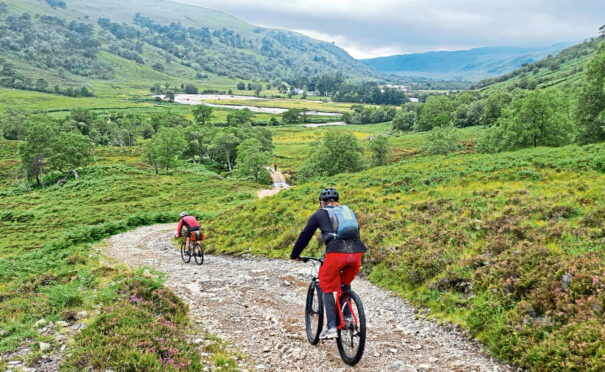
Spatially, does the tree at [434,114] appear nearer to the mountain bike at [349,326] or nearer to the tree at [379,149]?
the tree at [379,149]

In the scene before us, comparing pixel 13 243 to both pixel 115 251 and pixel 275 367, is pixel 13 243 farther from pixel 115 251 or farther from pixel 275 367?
pixel 275 367

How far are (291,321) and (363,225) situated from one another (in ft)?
28.1

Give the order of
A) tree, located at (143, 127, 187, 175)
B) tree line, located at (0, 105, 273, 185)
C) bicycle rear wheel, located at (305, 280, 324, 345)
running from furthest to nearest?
tree, located at (143, 127, 187, 175), tree line, located at (0, 105, 273, 185), bicycle rear wheel, located at (305, 280, 324, 345)

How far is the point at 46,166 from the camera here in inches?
2894

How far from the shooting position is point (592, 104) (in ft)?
147

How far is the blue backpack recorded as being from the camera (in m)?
6.68

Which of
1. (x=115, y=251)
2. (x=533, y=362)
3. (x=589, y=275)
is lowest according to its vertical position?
(x=115, y=251)

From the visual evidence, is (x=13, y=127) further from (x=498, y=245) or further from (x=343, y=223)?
(x=498, y=245)

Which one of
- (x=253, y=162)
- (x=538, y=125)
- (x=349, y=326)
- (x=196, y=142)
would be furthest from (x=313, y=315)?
(x=196, y=142)

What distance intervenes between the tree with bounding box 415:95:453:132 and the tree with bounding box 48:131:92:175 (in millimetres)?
126947

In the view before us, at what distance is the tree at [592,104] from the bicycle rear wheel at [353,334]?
52.3 meters

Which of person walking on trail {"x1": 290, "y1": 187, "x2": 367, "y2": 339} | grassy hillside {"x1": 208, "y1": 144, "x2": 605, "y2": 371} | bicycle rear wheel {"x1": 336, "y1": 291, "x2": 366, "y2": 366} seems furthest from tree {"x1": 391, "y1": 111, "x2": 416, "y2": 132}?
bicycle rear wheel {"x1": 336, "y1": 291, "x2": 366, "y2": 366}

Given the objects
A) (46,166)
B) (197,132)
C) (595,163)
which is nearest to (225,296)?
(595,163)

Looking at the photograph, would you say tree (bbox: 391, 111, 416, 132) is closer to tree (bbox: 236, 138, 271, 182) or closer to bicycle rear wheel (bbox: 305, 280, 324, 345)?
tree (bbox: 236, 138, 271, 182)
